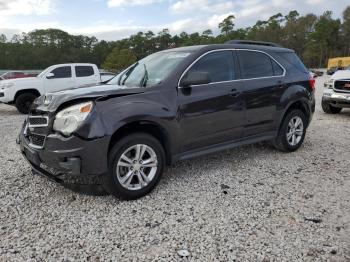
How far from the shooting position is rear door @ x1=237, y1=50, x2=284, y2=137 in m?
4.96

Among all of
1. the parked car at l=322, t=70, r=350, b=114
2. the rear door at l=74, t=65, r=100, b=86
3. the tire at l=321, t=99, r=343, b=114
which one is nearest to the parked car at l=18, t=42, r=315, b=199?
the parked car at l=322, t=70, r=350, b=114

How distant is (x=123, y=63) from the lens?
6212cm

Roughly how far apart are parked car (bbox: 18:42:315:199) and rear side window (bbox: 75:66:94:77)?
8735mm

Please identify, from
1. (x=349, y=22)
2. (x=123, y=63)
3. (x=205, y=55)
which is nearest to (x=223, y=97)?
(x=205, y=55)

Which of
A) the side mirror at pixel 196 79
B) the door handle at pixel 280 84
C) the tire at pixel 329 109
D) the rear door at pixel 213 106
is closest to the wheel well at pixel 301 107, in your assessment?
the door handle at pixel 280 84

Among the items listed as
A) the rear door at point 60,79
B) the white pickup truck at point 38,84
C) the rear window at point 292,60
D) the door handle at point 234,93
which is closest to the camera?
the door handle at point 234,93

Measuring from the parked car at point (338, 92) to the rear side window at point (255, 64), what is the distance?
5021 millimetres

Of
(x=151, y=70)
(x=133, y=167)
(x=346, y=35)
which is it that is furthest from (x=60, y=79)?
(x=346, y=35)

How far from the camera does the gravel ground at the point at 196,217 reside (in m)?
2.94

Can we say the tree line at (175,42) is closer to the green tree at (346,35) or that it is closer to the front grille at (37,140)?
the green tree at (346,35)

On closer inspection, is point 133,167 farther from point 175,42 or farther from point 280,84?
point 175,42

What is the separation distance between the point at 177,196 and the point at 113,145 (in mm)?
983

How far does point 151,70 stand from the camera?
466 cm

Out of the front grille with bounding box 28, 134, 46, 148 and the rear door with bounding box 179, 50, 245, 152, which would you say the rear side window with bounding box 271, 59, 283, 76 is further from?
the front grille with bounding box 28, 134, 46, 148
